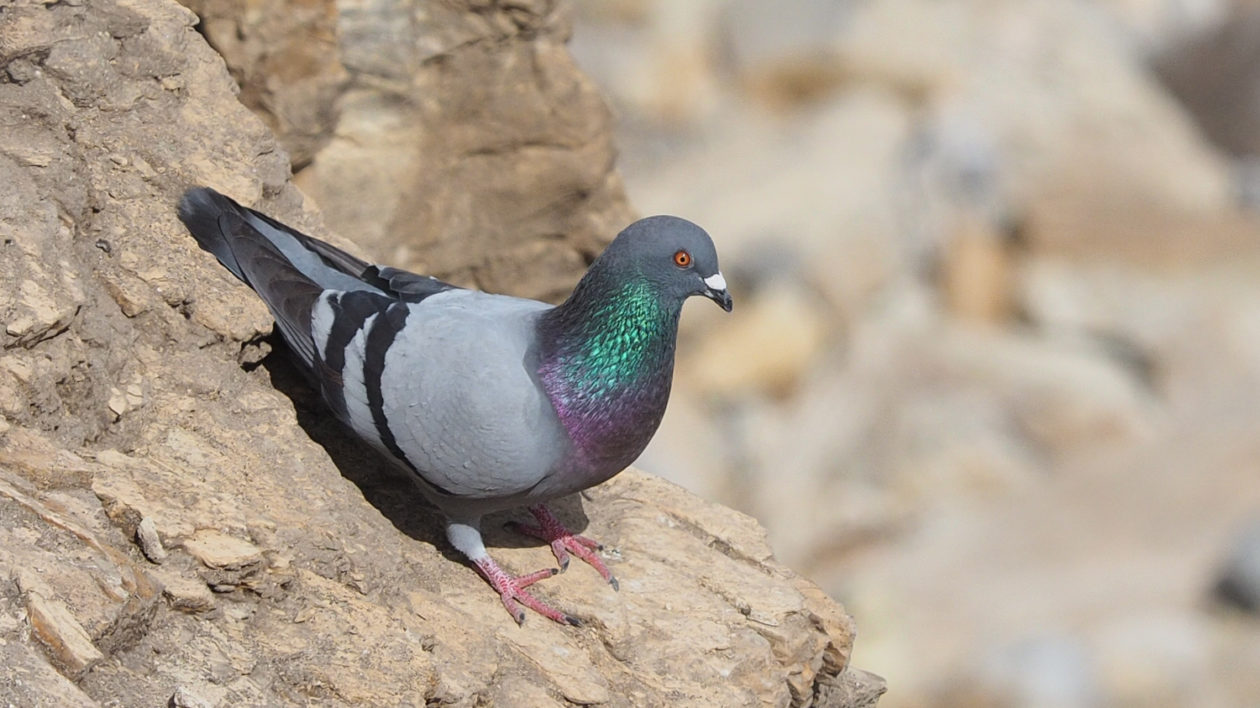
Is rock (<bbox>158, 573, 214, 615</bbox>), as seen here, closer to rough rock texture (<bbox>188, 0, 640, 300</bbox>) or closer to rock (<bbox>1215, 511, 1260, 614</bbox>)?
rough rock texture (<bbox>188, 0, 640, 300</bbox>)

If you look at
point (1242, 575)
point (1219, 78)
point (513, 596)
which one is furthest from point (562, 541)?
point (1219, 78)

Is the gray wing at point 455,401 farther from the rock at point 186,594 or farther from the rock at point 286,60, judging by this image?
the rock at point 286,60

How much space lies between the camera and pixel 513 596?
4.57m

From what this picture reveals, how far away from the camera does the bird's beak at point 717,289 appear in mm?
4645

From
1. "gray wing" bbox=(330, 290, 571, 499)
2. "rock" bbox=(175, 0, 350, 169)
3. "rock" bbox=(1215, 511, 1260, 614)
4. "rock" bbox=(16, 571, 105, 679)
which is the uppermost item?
"rock" bbox=(1215, 511, 1260, 614)

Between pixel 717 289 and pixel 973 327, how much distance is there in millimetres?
12297

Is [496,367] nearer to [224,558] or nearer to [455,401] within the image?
[455,401]

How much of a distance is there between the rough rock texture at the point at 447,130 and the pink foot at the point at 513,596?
2.38m

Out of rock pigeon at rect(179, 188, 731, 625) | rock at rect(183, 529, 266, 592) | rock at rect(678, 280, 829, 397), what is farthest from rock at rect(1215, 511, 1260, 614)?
rock at rect(183, 529, 266, 592)

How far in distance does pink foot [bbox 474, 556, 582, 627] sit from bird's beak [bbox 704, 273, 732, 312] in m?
1.10

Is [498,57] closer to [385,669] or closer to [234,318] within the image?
[234,318]

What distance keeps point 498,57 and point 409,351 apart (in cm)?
251

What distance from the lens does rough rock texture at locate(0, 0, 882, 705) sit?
11.6 ft

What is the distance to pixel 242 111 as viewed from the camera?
17.5ft
